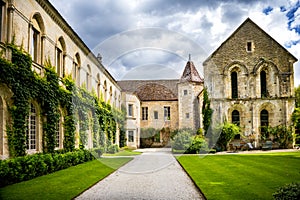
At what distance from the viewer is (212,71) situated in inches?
1186

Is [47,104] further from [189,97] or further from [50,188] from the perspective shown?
[189,97]

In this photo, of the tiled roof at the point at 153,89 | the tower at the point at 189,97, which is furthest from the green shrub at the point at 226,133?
the tiled roof at the point at 153,89

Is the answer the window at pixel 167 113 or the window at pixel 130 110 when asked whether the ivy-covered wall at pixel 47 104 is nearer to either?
the window at pixel 130 110

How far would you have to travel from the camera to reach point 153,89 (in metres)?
42.9

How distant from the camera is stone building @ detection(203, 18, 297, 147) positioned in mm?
29250

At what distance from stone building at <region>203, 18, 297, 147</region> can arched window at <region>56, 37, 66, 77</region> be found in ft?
52.0

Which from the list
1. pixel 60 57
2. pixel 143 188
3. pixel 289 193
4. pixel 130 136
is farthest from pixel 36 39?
pixel 130 136

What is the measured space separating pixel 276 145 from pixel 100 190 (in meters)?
23.4

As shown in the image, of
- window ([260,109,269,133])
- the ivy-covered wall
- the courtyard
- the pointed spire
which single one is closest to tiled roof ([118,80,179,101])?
the pointed spire

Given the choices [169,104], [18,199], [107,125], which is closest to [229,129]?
[107,125]

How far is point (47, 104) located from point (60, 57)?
3.96 m

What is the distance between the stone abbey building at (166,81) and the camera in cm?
1320

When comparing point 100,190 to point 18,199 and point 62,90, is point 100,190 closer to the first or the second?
point 18,199

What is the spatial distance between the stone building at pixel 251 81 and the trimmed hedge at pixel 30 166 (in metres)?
17.8
